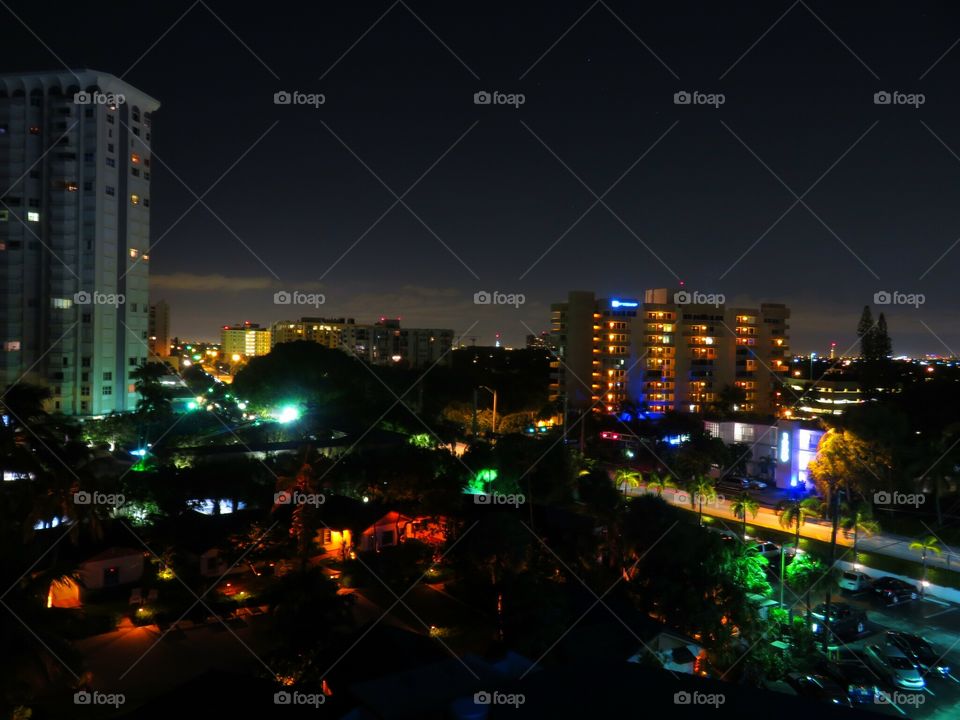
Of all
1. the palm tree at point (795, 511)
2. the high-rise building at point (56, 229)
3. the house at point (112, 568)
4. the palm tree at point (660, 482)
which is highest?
the high-rise building at point (56, 229)

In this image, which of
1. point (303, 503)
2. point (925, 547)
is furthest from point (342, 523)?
point (925, 547)

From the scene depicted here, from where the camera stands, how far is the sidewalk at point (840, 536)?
12.6 metres

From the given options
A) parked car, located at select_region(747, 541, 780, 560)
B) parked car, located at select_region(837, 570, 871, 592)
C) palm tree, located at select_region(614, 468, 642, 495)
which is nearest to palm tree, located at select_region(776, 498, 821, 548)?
parked car, located at select_region(747, 541, 780, 560)

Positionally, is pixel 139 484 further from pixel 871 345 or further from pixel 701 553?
pixel 871 345

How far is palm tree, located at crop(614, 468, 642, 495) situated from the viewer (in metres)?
17.2

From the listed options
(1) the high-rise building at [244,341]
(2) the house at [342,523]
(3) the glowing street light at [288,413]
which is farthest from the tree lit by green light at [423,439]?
(1) the high-rise building at [244,341]

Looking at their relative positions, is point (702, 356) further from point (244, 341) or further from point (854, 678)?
point (244, 341)

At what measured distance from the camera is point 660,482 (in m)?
16.9

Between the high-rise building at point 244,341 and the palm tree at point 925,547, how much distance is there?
7828 centimetres

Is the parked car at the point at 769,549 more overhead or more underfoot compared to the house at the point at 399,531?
more underfoot

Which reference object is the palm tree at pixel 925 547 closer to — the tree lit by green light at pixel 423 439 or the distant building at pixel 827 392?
the tree lit by green light at pixel 423 439

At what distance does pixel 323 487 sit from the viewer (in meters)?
14.4

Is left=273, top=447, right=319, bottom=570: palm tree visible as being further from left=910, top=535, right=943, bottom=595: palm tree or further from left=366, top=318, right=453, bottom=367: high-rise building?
left=366, top=318, right=453, bottom=367: high-rise building

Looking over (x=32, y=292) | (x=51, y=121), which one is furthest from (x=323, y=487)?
(x=51, y=121)
